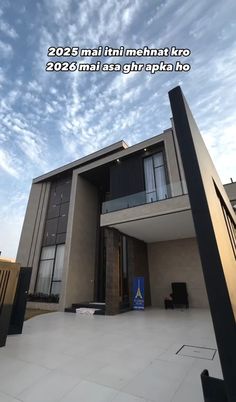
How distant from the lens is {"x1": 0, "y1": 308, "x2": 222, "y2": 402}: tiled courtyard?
205 cm

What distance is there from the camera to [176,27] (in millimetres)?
4809

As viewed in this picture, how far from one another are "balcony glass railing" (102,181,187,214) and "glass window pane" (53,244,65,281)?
4672mm

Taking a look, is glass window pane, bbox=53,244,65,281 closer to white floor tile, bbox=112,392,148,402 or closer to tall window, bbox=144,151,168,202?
tall window, bbox=144,151,168,202

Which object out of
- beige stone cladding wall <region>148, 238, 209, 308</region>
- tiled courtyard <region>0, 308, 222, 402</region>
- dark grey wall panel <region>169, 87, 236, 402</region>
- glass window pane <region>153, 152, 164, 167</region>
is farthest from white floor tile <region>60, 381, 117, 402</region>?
glass window pane <region>153, 152, 164, 167</region>

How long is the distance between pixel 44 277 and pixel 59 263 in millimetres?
1360

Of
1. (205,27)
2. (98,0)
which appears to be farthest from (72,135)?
(205,27)

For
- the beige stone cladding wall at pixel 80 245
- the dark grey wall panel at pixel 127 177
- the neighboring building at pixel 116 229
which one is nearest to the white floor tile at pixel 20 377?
the neighboring building at pixel 116 229

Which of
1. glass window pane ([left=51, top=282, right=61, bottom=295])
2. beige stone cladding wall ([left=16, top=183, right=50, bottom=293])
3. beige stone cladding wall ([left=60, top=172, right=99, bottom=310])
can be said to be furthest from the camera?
beige stone cladding wall ([left=16, top=183, right=50, bottom=293])

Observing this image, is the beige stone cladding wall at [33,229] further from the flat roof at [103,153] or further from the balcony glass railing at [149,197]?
the balcony glass railing at [149,197]

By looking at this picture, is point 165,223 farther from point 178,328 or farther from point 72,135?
point 72,135

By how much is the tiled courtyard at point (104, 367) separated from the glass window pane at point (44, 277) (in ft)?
23.3

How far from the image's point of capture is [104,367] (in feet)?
8.95

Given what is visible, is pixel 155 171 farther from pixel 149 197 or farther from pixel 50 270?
pixel 50 270

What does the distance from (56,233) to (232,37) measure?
1184 centimetres
